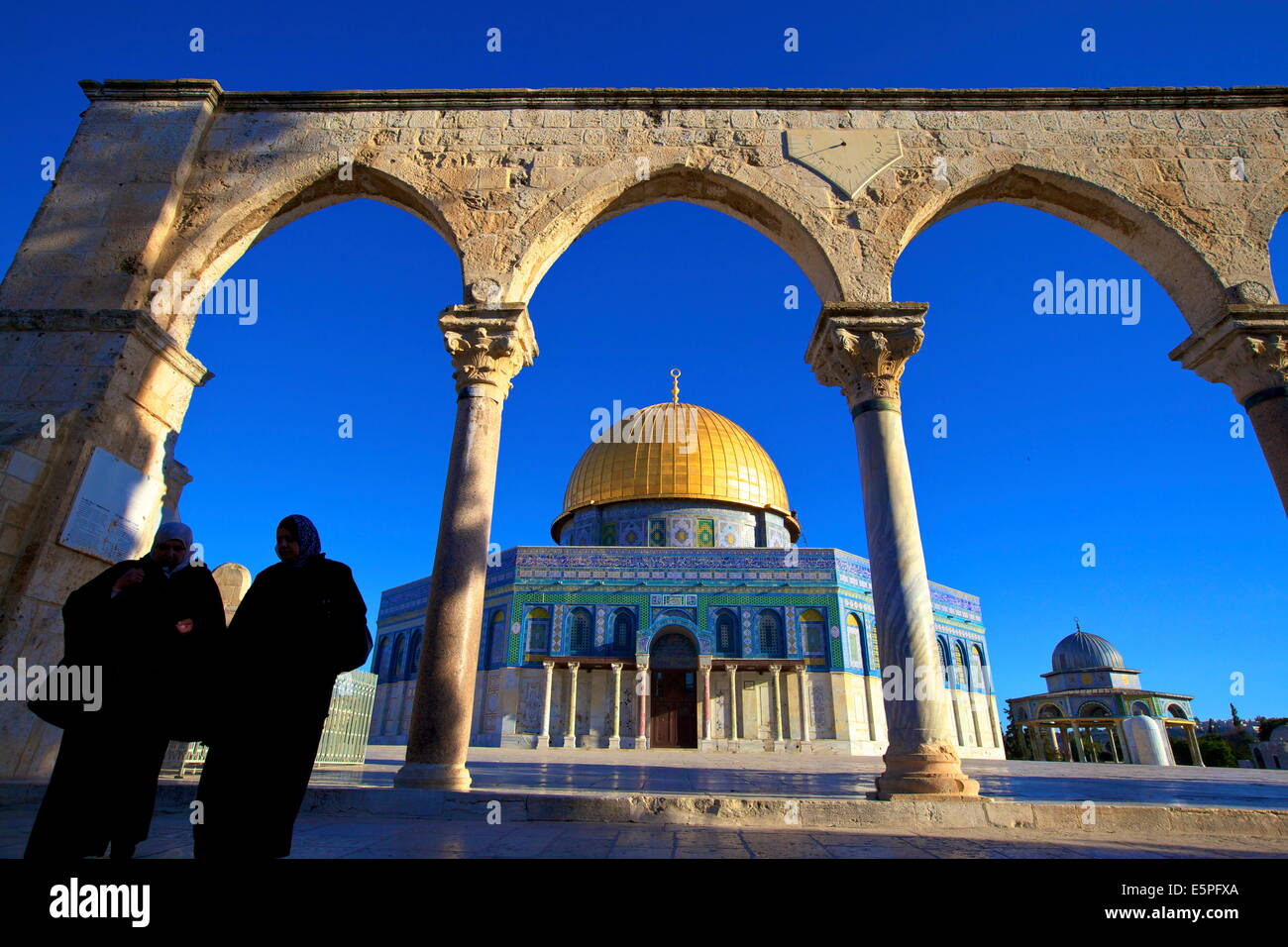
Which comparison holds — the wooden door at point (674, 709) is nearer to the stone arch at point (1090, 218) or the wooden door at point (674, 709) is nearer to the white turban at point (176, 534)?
the stone arch at point (1090, 218)

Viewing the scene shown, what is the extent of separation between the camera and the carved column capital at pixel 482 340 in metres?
5.50

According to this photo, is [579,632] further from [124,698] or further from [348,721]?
[124,698]

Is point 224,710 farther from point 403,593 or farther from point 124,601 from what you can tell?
point 403,593

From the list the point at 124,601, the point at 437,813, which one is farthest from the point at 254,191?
the point at 437,813

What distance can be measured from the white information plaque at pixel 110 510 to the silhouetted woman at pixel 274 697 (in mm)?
3447

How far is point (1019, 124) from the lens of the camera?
649cm

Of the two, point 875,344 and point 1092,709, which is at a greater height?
point 1092,709

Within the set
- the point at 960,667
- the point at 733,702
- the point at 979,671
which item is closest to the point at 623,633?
the point at 733,702

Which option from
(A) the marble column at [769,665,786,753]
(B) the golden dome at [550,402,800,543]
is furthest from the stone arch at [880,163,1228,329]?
(B) the golden dome at [550,402,800,543]

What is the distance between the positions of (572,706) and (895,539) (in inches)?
681

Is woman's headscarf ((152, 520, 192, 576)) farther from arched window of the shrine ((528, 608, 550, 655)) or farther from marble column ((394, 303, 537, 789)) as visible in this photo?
arched window of the shrine ((528, 608, 550, 655))

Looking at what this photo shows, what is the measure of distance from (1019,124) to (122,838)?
7.91m

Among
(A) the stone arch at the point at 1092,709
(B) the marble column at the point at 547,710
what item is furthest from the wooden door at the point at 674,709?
(A) the stone arch at the point at 1092,709

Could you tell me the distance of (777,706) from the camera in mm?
20641
